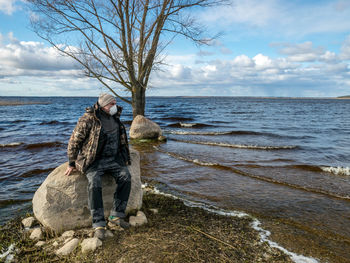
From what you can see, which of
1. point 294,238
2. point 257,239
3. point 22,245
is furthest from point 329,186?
point 22,245

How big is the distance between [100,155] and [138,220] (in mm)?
1295

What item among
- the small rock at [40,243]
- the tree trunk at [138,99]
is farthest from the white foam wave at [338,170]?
the tree trunk at [138,99]

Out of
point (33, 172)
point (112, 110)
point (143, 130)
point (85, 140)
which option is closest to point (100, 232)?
point (85, 140)

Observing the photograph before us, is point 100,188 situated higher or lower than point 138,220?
higher

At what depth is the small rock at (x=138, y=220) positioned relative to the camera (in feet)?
13.8

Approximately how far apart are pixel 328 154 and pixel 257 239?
9.48m

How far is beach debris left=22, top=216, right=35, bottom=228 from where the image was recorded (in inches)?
176

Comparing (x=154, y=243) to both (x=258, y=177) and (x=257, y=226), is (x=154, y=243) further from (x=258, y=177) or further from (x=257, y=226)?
(x=258, y=177)

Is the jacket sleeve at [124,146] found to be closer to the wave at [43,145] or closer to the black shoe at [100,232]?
the black shoe at [100,232]

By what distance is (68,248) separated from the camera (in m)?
3.51

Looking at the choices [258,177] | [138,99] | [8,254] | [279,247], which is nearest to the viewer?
[8,254]

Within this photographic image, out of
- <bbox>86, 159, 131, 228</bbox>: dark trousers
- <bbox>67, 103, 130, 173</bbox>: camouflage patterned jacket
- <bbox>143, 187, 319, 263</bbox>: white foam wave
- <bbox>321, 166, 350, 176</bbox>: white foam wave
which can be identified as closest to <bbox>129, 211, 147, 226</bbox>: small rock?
<bbox>86, 159, 131, 228</bbox>: dark trousers

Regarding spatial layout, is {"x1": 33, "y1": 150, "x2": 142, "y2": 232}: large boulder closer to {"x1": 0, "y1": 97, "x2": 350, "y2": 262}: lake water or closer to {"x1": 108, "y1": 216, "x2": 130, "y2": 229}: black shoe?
{"x1": 108, "y1": 216, "x2": 130, "y2": 229}: black shoe

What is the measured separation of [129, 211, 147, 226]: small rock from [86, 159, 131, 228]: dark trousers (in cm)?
17
